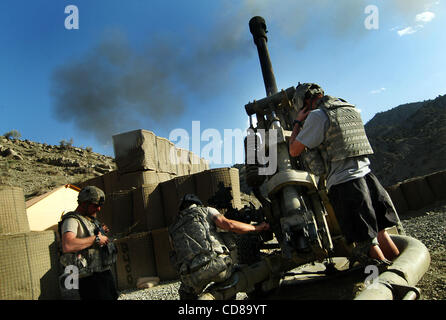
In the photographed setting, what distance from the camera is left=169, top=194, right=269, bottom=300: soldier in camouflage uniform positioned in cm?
252

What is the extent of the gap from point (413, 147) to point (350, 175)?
28324 mm

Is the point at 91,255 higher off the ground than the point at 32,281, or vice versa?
the point at 91,255

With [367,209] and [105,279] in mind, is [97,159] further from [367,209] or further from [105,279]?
[367,209]

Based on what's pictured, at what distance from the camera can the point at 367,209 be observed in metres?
2.03

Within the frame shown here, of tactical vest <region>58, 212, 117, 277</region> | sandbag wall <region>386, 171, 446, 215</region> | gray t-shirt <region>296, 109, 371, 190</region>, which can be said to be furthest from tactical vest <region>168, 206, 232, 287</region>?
sandbag wall <region>386, 171, 446, 215</region>

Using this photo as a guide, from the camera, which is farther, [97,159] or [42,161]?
[97,159]

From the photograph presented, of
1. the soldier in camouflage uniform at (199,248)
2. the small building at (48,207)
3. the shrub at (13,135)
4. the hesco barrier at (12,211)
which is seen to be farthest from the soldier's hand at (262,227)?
the shrub at (13,135)

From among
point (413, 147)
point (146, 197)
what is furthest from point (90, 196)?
point (413, 147)

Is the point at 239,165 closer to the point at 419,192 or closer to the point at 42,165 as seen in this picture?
the point at 42,165

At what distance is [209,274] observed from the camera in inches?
98.3

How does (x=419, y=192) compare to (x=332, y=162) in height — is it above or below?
below

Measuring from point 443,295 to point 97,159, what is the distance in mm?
22277
